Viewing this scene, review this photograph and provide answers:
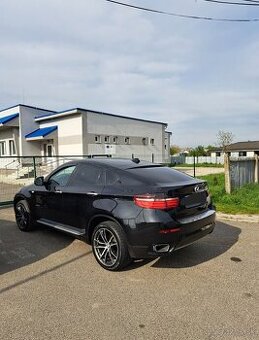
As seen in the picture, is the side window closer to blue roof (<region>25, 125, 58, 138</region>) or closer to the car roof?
the car roof

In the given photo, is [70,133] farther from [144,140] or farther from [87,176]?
[87,176]

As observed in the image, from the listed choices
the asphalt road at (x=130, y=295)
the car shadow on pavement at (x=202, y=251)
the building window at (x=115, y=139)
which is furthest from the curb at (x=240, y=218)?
the building window at (x=115, y=139)

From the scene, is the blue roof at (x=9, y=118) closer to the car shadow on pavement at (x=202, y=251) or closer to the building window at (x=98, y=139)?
the building window at (x=98, y=139)

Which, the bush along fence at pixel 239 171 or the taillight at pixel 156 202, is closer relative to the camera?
the taillight at pixel 156 202

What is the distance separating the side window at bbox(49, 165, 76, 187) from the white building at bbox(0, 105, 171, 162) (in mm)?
17873

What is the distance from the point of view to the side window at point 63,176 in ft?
17.9

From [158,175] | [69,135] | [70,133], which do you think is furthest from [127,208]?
[69,135]

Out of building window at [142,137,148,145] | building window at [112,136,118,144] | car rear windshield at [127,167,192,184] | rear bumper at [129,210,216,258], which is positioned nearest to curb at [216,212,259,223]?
car rear windshield at [127,167,192,184]

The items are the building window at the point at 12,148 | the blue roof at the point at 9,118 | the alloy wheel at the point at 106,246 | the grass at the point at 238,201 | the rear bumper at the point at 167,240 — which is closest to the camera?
the rear bumper at the point at 167,240

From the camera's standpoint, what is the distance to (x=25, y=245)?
557cm

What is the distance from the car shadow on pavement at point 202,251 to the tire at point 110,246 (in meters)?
0.62

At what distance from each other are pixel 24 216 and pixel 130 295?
3684 mm

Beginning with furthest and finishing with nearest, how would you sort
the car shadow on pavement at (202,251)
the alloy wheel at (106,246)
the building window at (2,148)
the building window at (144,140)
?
the building window at (144,140)
the building window at (2,148)
the car shadow on pavement at (202,251)
the alloy wheel at (106,246)

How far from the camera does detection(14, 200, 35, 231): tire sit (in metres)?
6.29
